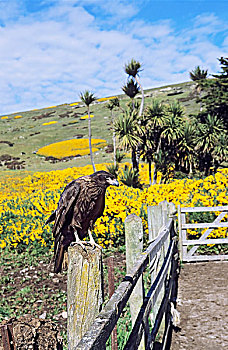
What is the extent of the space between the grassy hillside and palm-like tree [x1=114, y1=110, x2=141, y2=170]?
1048cm

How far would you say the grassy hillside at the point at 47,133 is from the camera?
32.7 m

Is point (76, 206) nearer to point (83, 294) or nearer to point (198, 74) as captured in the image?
point (83, 294)

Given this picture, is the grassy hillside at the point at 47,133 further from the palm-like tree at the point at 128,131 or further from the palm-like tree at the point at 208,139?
the palm-like tree at the point at 128,131

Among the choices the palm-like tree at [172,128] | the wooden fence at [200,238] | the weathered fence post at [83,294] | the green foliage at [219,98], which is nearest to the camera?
the weathered fence post at [83,294]

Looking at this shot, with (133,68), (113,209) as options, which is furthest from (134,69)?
(113,209)

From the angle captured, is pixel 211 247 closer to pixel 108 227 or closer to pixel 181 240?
pixel 181 240

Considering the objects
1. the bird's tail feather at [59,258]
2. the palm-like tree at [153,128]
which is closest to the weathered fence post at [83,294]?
the bird's tail feather at [59,258]

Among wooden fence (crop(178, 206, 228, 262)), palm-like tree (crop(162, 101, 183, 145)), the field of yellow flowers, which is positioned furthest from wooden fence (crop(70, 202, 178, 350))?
palm-like tree (crop(162, 101, 183, 145))

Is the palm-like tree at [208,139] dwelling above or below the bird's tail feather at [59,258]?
above

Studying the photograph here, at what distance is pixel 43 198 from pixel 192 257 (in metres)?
4.41

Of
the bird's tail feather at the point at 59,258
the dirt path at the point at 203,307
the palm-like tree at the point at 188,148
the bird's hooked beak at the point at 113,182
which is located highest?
the palm-like tree at the point at 188,148

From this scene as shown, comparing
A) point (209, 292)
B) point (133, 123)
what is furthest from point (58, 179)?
point (209, 292)

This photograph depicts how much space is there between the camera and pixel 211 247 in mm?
7848

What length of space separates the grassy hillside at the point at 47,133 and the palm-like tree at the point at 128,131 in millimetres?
10479
